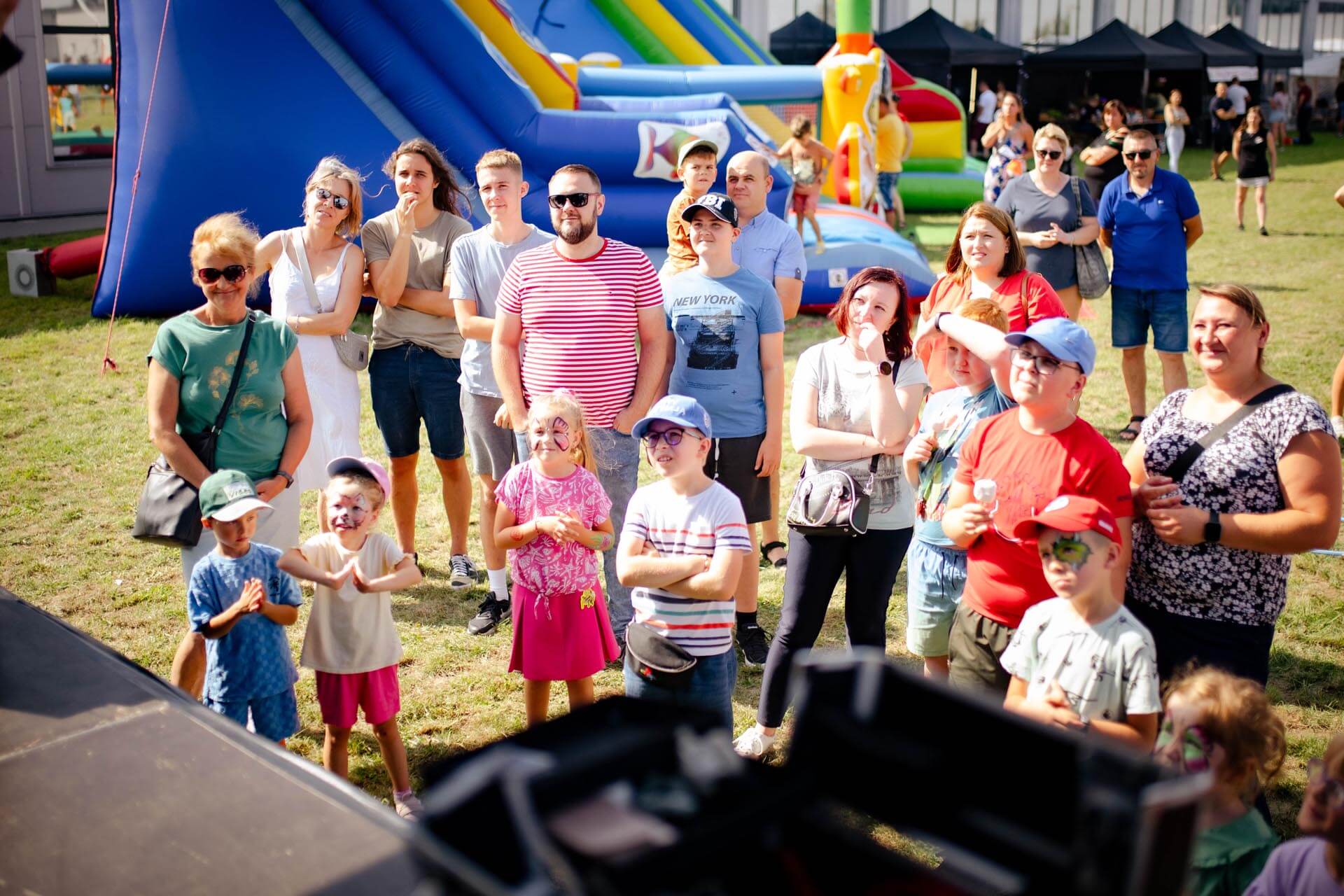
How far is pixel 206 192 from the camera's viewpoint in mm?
8586

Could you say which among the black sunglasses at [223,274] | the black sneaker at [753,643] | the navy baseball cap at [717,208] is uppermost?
the navy baseball cap at [717,208]

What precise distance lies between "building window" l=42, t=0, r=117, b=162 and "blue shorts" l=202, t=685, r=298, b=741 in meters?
14.6

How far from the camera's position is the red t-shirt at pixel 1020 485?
294 centimetres

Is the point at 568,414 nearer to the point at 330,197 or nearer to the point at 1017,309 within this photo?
the point at 330,197

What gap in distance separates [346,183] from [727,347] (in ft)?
5.34

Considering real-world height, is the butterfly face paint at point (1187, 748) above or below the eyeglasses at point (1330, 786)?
below

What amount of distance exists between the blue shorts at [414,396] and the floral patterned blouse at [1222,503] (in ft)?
9.32

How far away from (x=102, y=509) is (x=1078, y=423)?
4.95 metres

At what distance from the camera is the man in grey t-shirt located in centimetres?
450

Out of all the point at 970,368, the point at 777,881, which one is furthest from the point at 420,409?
the point at 777,881

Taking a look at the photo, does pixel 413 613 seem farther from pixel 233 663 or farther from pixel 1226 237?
pixel 1226 237

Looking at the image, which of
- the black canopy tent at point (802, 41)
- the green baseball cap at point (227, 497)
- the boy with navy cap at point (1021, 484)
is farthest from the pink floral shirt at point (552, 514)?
the black canopy tent at point (802, 41)

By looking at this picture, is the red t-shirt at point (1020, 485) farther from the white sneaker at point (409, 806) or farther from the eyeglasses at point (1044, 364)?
the white sneaker at point (409, 806)

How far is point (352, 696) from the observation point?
346 centimetres
